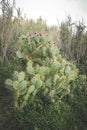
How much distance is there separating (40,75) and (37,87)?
0.23m

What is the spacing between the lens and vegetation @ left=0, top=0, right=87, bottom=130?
4.08 m

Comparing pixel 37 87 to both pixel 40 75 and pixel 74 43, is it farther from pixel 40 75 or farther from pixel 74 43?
pixel 74 43

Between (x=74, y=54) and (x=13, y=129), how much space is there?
10.9 ft

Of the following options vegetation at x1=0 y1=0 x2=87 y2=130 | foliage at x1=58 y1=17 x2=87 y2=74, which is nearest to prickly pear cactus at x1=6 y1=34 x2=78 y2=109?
vegetation at x1=0 y1=0 x2=87 y2=130

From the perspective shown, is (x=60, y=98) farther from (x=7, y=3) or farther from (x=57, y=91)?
(x=7, y=3)

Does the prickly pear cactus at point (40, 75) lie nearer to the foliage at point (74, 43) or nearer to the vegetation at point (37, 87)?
the vegetation at point (37, 87)

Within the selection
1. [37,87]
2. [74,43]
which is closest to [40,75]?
[37,87]

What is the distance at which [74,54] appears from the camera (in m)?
6.83

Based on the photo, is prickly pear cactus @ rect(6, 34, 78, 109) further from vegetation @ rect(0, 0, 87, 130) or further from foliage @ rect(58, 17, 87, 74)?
foliage @ rect(58, 17, 87, 74)

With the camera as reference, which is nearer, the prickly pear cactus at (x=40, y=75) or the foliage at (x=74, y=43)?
the prickly pear cactus at (x=40, y=75)

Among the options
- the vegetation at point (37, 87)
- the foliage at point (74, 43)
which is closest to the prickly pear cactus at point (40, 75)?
the vegetation at point (37, 87)

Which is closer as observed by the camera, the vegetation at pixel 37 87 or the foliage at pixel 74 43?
the vegetation at pixel 37 87

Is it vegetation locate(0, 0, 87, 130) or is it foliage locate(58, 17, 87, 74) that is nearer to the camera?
vegetation locate(0, 0, 87, 130)

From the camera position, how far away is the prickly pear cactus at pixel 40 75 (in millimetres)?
4098
